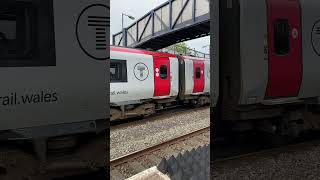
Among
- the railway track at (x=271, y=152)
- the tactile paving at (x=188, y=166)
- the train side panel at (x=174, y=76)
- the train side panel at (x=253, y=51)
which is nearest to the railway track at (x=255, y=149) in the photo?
the railway track at (x=271, y=152)

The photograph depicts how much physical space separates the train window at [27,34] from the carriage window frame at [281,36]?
2.46 m

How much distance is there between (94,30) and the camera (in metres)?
1.72

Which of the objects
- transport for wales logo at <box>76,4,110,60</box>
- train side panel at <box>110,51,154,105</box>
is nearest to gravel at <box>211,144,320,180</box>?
transport for wales logo at <box>76,4,110,60</box>

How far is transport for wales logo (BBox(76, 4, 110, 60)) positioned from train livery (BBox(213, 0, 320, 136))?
1.24 meters

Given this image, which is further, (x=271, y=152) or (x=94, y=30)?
(x=271, y=152)

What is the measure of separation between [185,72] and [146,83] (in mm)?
2838

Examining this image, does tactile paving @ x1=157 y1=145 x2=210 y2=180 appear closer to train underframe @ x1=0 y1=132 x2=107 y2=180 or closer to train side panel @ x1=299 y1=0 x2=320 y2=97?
train underframe @ x1=0 y1=132 x2=107 y2=180

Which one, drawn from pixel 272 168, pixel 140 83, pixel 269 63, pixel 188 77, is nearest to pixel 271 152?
pixel 272 168

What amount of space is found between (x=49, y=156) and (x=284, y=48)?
2.82 meters

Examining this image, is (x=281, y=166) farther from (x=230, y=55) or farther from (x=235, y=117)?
(x=230, y=55)

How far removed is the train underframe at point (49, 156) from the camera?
1.74 metres

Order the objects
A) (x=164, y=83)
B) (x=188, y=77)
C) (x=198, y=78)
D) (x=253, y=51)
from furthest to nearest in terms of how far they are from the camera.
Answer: (x=198, y=78) < (x=188, y=77) < (x=164, y=83) < (x=253, y=51)

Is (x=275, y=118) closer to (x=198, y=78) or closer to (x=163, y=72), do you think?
(x=163, y=72)

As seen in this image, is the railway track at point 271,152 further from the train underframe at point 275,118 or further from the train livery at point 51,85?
the train livery at point 51,85
